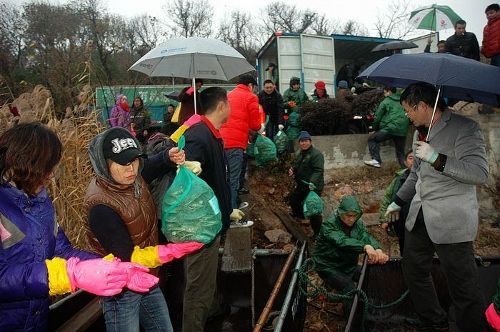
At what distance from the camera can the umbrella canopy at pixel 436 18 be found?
7766mm

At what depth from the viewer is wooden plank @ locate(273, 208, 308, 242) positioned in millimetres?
5699

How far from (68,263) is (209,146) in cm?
129

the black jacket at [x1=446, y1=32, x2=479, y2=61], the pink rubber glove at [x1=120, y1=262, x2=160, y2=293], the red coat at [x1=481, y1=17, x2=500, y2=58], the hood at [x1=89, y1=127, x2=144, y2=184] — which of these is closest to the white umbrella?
the hood at [x1=89, y1=127, x2=144, y2=184]

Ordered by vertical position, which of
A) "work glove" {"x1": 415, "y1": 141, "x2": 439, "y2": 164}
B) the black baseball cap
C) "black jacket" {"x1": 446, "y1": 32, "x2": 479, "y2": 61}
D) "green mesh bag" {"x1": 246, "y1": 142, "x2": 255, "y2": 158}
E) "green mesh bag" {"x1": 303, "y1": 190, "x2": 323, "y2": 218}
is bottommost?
"green mesh bag" {"x1": 303, "y1": 190, "x2": 323, "y2": 218}

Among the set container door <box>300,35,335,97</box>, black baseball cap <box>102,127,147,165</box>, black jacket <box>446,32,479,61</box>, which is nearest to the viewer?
black baseball cap <box>102,127,147,165</box>

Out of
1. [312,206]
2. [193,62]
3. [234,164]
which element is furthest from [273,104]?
[193,62]

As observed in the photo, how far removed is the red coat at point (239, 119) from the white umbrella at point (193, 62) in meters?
0.86

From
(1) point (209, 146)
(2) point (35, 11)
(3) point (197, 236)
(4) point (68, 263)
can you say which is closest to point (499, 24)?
(1) point (209, 146)

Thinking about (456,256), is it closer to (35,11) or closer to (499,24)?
(499,24)

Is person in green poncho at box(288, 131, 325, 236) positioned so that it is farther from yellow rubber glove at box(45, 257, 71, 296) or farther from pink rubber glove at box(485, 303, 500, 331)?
yellow rubber glove at box(45, 257, 71, 296)

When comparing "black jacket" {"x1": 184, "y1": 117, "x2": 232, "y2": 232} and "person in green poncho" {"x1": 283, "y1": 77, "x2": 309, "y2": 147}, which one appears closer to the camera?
"black jacket" {"x1": 184, "y1": 117, "x2": 232, "y2": 232}

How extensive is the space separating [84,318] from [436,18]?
27.8 feet

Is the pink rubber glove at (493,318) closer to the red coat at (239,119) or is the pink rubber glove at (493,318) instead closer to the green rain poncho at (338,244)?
the green rain poncho at (338,244)

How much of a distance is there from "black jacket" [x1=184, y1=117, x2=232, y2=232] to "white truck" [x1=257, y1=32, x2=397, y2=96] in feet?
27.0
